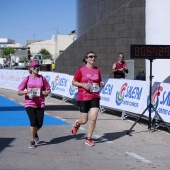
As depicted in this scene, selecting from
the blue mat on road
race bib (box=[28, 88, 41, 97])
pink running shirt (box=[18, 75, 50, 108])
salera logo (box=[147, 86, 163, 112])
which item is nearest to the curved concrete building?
→ the blue mat on road

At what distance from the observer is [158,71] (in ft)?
52.2

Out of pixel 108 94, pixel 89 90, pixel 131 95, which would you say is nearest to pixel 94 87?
pixel 89 90

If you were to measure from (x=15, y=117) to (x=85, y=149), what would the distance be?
5.39 m

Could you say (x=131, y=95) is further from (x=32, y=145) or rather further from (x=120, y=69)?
(x=32, y=145)

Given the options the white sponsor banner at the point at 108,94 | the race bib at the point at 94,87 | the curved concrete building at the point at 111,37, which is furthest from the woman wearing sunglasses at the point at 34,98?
the curved concrete building at the point at 111,37

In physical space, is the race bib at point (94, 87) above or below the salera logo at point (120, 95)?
above

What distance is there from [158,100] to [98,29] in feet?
65.6

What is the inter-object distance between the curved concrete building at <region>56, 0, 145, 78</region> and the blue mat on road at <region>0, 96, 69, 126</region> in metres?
9.70

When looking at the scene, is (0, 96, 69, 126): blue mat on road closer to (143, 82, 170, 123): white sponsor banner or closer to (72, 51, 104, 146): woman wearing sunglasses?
(143, 82, 170, 123): white sponsor banner

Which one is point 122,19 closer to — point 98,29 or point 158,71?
point 98,29

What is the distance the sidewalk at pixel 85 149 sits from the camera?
286 inches

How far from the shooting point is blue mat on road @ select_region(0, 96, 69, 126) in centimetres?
1219

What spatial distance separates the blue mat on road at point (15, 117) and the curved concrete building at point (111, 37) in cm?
970

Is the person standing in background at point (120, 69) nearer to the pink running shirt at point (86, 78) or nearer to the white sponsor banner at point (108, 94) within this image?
the white sponsor banner at point (108, 94)
